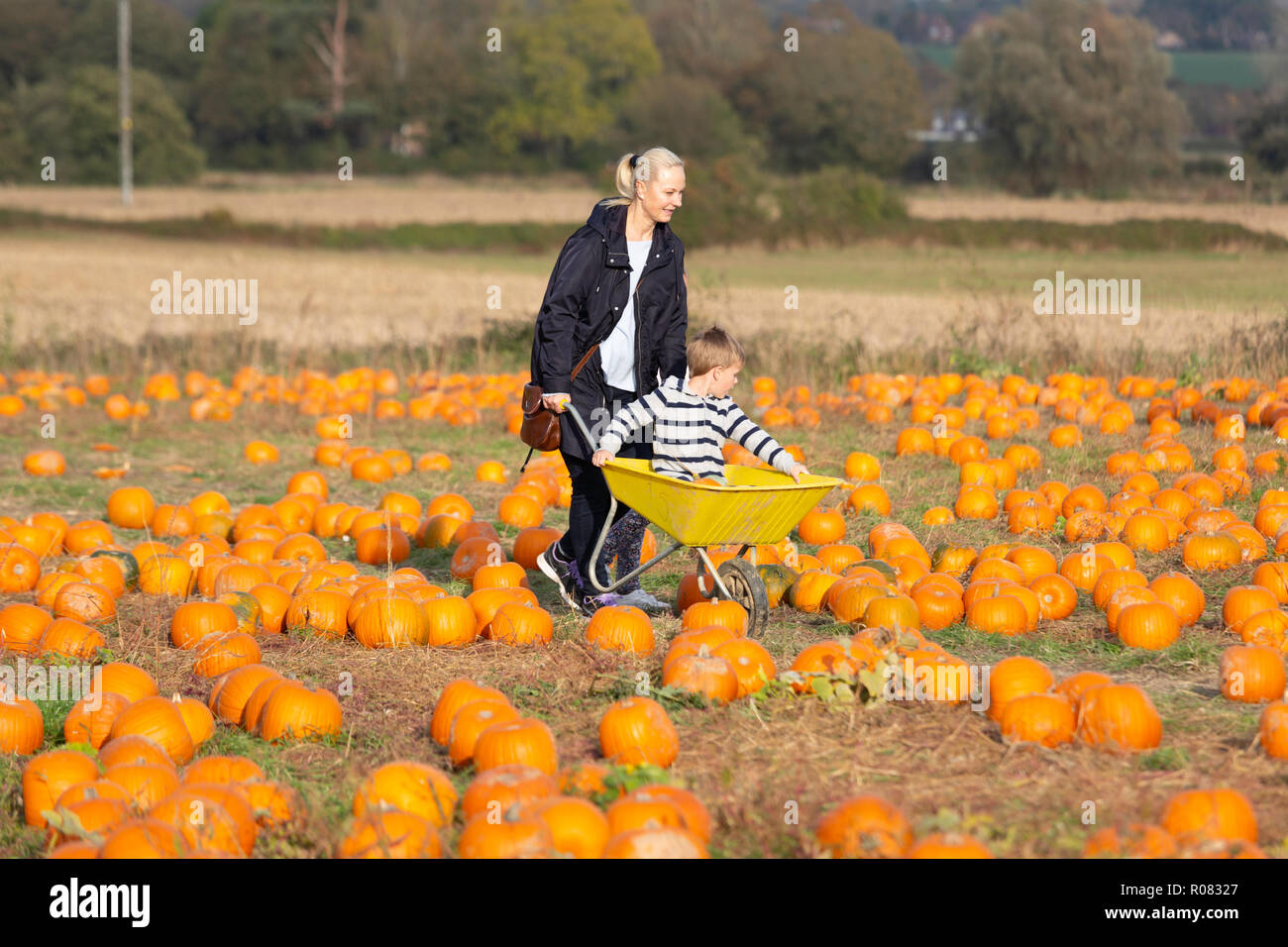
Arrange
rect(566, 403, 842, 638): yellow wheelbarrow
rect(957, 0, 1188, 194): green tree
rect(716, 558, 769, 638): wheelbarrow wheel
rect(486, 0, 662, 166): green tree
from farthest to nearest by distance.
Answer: rect(486, 0, 662, 166): green tree → rect(957, 0, 1188, 194): green tree → rect(716, 558, 769, 638): wheelbarrow wheel → rect(566, 403, 842, 638): yellow wheelbarrow

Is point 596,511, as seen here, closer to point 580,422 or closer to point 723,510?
point 580,422

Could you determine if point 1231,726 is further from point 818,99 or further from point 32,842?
point 818,99

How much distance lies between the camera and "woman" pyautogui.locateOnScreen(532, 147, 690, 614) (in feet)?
17.5

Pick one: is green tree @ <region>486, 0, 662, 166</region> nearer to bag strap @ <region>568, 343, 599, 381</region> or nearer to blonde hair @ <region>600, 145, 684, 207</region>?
blonde hair @ <region>600, 145, 684, 207</region>

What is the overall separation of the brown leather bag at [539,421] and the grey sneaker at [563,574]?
2.27 ft

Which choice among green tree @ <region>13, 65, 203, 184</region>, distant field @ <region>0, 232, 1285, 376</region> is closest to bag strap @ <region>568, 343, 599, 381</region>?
distant field @ <region>0, 232, 1285, 376</region>

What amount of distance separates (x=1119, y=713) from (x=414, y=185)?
1927 inches

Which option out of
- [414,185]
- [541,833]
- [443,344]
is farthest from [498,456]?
[414,185]

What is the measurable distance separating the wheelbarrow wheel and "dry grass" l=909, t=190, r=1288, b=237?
15.7 meters

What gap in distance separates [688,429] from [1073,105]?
43.0m

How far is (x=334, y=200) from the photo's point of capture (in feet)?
139

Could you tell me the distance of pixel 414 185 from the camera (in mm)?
50312

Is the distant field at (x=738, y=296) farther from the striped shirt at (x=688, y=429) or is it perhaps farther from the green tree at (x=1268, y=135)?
the green tree at (x=1268, y=135)

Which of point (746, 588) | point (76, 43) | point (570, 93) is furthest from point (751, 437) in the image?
point (76, 43)
